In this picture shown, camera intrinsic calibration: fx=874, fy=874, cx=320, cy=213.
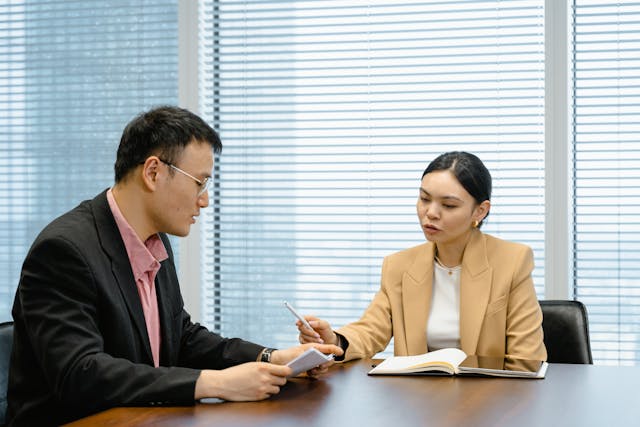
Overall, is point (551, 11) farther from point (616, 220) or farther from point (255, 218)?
point (255, 218)

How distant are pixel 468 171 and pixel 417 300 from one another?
49 cm

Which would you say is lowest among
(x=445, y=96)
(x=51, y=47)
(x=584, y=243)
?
(x=584, y=243)

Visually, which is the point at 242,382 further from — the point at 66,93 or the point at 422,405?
the point at 66,93

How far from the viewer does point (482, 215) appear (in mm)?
3152

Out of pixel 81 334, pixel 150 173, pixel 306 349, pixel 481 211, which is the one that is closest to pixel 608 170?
pixel 481 211

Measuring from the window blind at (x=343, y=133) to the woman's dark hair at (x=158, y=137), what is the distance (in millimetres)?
1880

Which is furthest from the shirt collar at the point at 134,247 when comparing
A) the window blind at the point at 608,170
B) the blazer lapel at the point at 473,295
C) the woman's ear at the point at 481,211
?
the window blind at the point at 608,170

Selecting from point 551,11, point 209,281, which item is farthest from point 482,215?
point 209,281

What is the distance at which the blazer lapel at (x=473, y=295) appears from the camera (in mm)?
2980

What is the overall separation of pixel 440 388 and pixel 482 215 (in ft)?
3.65

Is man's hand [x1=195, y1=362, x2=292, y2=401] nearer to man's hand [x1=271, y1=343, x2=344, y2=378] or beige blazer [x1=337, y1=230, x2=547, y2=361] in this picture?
man's hand [x1=271, y1=343, x2=344, y2=378]

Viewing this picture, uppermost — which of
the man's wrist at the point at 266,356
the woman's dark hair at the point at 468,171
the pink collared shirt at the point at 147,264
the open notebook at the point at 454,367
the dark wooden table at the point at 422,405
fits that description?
the woman's dark hair at the point at 468,171

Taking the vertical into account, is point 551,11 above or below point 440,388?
above

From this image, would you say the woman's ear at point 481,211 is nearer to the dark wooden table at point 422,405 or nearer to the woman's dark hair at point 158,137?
the dark wooden table at point 422,405
